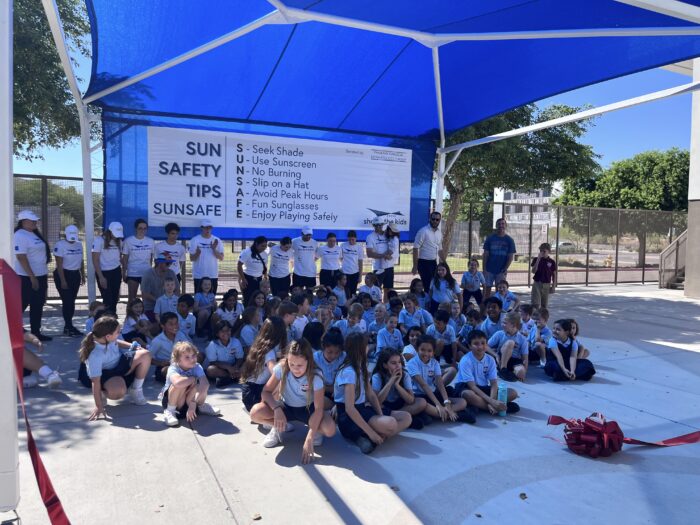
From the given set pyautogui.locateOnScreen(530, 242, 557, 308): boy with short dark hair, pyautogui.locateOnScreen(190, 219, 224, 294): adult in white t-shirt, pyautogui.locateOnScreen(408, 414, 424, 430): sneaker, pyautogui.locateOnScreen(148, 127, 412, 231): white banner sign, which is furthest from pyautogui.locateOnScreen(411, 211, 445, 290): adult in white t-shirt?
pyautogui.locateOnScreen(408, 414, 424, 430): sneaker

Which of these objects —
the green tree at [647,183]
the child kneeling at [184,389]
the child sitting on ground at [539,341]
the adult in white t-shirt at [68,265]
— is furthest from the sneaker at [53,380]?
the green tree at [647,183]

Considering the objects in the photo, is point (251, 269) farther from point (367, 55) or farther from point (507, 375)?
point (507, 375)

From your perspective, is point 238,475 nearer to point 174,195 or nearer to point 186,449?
point 186,449

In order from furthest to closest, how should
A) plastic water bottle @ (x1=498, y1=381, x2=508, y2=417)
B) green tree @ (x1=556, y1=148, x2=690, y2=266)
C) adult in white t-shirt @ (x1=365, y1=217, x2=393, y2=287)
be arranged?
1. green tree @ (x1=556, y1=148, x2=690, y2=266)
2. adult in white t-shirt @ (x1=365, y1=217, x2=393, y2=287)
3. plastic water bottle @ (x1=498, y1=381, x2=508, y2=417)

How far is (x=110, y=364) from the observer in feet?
15.0

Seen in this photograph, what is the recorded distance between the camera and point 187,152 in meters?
7.75

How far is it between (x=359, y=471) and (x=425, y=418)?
113 centimetres

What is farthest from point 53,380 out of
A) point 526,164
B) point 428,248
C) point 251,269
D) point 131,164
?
point 526,164

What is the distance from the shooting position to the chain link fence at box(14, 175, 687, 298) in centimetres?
1377

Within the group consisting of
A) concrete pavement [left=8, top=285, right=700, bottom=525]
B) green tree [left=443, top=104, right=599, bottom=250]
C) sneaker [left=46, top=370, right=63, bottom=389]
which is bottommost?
concrete pavement [left=8, top=285, right=700, bottom=525]

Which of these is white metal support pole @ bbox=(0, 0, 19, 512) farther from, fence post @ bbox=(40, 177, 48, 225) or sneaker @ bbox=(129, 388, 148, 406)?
fence post @ bbox=(40, 177, 48, 225)

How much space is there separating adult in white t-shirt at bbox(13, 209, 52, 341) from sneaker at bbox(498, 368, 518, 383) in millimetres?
5800

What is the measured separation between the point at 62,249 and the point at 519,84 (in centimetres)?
683

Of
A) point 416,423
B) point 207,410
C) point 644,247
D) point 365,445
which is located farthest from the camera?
point 644,247
